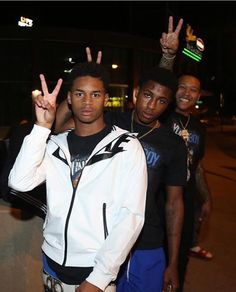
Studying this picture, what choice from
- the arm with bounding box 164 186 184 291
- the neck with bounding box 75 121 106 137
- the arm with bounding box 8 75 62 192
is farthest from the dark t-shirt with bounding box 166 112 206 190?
the arm with bounding box 8 75 62 192

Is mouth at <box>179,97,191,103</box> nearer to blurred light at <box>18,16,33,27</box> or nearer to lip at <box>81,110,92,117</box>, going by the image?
lip at <box>81,110,92,117</box>

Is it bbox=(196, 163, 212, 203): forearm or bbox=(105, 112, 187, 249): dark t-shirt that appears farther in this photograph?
bbox=(196, 163, 212, 203): forearm

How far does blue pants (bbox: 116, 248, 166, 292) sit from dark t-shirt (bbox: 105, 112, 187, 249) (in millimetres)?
63

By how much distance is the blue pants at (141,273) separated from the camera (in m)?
2.69

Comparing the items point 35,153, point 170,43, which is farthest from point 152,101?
point 35,153

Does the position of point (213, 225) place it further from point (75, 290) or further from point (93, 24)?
point (93, 24)

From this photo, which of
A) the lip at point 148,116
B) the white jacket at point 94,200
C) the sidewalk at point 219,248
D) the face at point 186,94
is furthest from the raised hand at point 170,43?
the sidewalk at point 219,248

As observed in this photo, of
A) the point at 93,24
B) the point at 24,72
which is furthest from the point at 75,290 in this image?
the point at 93,24

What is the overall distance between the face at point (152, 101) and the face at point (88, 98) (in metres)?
0.59

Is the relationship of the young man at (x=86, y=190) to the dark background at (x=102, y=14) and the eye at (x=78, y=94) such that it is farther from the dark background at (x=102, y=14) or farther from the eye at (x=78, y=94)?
the dark background at (x=102, y=14)

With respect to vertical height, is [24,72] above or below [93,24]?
below

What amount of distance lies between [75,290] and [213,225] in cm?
506

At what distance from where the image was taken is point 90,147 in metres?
2.22

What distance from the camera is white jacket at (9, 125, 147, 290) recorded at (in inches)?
79.1
